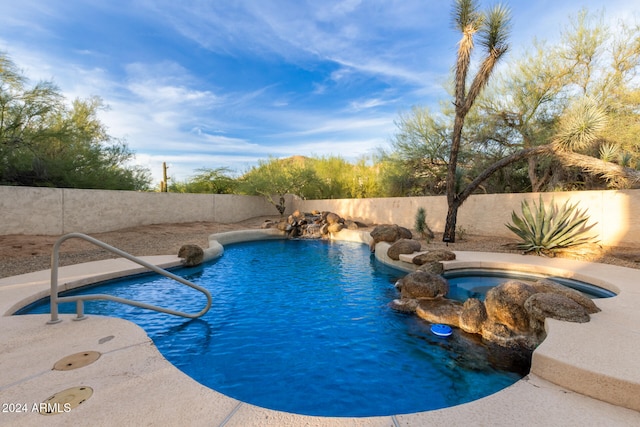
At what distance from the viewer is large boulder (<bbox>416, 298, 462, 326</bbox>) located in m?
4.22

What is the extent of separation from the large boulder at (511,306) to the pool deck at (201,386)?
57cm

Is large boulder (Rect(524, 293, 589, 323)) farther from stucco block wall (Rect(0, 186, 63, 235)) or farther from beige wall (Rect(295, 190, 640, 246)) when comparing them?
stucco block wall (Rect(0, 186, 63, 235))

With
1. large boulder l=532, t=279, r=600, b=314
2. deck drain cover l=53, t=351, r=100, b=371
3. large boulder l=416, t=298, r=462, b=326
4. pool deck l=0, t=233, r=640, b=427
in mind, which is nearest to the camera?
pool deck l=0, t=233, r=640, b=427

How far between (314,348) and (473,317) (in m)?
2.24

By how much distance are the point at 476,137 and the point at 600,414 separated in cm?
1422

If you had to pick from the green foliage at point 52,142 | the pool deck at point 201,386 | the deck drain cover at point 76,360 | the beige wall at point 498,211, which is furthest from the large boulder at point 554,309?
the green foliage at point 52,142

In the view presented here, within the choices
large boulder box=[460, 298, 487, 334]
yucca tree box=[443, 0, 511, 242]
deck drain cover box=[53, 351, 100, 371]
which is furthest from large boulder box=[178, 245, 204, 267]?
yucca tree box=[443, 0, 511, 242]

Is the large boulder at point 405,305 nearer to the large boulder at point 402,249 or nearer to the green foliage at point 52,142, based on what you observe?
the large boulder at point 402,249

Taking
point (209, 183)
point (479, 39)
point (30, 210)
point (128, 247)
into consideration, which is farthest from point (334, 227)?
point (209, 183)

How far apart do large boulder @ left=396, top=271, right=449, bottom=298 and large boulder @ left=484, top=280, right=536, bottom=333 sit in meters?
1.05

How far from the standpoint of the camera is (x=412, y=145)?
1598 cm

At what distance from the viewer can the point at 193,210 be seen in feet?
55.5

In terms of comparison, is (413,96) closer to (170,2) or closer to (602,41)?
(602,41)

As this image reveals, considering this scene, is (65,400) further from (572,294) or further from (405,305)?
(572,294)
